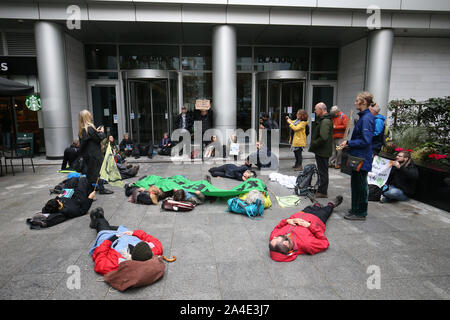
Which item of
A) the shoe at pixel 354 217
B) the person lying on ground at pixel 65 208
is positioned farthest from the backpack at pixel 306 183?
the person lying on ground at pixel 65 208

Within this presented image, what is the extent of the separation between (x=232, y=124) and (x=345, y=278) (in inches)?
323

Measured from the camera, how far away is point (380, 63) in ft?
35.4

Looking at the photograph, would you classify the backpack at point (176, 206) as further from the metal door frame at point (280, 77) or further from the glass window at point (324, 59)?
the glass window at point (324, 59)

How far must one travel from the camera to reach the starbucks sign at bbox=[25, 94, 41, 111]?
1145 centimetres

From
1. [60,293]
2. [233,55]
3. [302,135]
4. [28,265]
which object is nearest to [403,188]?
[302,135]

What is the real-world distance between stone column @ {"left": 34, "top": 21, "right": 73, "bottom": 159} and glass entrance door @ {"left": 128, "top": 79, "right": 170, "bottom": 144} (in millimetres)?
2570

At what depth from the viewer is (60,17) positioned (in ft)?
31.7

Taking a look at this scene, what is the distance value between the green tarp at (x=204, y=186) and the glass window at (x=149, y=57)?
7862mm

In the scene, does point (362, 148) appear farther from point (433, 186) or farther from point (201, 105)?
point (201, 105)

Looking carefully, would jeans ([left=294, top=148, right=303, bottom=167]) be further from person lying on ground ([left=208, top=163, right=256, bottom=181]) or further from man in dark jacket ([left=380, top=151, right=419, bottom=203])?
man in dark jacket ([left=380, top=151, right=419, bottom=203])

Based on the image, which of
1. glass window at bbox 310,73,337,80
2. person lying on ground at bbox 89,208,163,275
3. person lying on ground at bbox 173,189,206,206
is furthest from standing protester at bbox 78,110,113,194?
glass window at bbox 310,73,337,80

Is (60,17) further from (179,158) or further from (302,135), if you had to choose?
(302,135)

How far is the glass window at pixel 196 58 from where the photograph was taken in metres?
13.0

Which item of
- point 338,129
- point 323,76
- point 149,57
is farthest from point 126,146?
point 323,76
